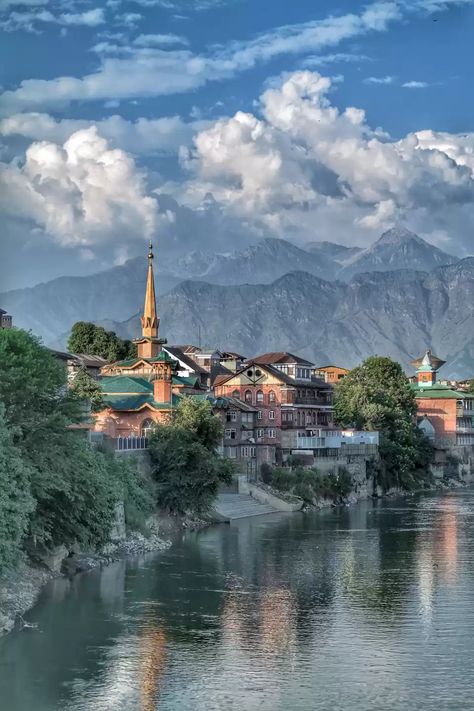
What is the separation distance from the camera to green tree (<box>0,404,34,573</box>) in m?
39.4

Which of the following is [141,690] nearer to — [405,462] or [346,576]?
[346,576]

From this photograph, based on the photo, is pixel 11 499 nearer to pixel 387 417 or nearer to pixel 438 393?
pixel 387 417

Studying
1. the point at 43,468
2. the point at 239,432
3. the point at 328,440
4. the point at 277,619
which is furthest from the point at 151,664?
the point at 328,440

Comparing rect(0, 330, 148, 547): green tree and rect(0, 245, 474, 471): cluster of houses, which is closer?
rect(0, 330, 148, 547): green tree

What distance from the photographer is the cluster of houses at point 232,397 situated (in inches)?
3280

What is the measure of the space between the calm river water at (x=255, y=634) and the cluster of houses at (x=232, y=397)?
63.1 feet

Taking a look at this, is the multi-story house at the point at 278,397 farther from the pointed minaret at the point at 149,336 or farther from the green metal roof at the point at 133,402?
the green metal roof at the point at 133,402

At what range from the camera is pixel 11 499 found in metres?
40.7

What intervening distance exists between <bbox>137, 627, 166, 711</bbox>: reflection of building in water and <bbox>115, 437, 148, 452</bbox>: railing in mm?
27889

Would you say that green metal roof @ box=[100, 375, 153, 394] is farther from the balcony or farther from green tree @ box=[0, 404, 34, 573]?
green tree @ box=[0, 404, 34, 573]

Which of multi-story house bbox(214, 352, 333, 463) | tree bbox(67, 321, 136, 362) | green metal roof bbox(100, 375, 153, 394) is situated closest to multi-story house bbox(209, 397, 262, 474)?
multi-story house bbox(214, 352, 333, 463)

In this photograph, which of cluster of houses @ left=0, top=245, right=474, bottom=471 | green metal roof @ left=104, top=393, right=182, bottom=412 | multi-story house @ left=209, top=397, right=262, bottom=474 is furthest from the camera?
multi-story house @ left=209, top=397, right=262, bottom=474

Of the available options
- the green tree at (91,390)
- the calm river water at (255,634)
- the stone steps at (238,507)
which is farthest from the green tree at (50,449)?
the green tree at (91,390)

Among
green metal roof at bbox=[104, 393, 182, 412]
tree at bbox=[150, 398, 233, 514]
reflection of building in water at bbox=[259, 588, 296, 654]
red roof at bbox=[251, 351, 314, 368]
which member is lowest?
reflection of building in water at bbox=[259, 588, 296, 654]
